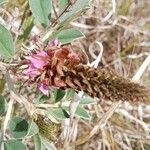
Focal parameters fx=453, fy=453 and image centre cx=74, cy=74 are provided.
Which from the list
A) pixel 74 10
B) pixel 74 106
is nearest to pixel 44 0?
pixel 74 10

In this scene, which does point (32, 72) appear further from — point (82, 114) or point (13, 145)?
point (82, 114)

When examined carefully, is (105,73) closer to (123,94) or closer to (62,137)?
(123,94)

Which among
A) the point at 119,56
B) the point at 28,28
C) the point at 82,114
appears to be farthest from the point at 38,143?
the point at 119,56

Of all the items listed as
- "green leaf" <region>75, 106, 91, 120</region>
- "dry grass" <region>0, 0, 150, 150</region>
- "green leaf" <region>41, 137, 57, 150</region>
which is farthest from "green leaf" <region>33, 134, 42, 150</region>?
"dry grass" <region>0, 0, 150, 150</region>

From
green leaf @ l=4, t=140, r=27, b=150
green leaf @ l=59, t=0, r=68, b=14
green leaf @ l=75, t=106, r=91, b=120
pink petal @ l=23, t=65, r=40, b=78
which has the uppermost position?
pink petal @ l=23, t=65, r=40, b=78

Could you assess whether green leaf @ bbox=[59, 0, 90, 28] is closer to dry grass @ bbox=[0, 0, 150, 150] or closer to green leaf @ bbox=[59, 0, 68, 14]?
green leaf @ bbox=[59, 0, 68, 14]

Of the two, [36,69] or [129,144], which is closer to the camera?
[36,69]

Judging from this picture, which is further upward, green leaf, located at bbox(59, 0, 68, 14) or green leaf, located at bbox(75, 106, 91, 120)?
green leaf, located at bbox(59, 0, 68, 14)
